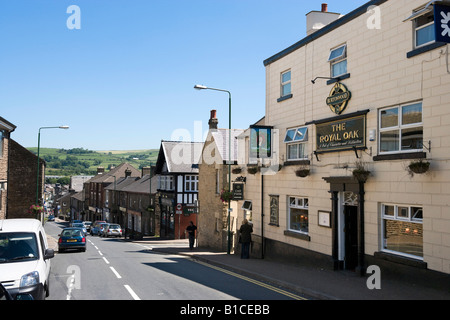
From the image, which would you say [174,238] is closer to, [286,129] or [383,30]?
[286,129]

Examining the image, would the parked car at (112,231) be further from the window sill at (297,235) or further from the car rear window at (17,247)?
the car rear window at (17,247)

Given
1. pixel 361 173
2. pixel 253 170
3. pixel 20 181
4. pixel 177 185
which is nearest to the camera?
pixel 361 173

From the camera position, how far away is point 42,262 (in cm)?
917

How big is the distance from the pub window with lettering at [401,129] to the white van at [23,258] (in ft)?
31.1

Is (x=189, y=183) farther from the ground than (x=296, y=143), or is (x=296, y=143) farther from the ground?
(x=296, y=143)

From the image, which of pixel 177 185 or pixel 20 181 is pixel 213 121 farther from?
pixel 20 181

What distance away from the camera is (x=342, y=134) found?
44.3 feet

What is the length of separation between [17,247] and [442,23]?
10954 millimetres

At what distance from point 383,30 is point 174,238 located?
1314 inches

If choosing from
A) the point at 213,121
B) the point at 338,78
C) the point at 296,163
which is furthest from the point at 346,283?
the point at 213,121

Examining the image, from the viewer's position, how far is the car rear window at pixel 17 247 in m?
9.04

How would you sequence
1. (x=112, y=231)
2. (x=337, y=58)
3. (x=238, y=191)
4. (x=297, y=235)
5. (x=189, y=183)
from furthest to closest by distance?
(x=112, y=231) < (x=189, y=183) < (x=238, y=191) < (x=297, y=235) < (x=337, y=58)

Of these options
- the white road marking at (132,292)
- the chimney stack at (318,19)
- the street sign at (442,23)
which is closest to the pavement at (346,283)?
the white road marking at (132,292)

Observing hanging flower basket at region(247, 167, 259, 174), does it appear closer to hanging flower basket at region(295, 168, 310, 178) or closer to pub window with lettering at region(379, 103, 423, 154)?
hanging flower basket at region(295, 168, 310, 178)
